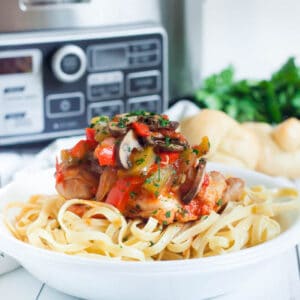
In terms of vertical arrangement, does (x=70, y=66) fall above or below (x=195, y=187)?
above

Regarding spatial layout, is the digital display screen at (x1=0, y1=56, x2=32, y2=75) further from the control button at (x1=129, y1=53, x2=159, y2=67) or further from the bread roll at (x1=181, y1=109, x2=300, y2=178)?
the bread roll at (x1=181, y1=109, x2=300, y2=178)

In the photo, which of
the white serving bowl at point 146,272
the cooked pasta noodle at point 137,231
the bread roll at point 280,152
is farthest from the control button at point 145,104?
the white serving bowl at point 146,272

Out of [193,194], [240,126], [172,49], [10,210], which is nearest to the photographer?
[193,194]

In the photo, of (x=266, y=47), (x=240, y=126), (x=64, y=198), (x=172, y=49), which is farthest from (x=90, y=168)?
(x=266, y=47)

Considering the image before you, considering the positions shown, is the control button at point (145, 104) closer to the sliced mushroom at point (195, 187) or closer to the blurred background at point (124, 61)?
the blurred background at point (124, 61)

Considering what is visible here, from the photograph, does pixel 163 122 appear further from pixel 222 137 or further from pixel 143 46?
pixel 143 46

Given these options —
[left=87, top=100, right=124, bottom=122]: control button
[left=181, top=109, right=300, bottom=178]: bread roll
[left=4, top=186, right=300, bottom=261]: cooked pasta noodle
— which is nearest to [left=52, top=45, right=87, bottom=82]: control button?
[left=87, top=100, right=124, bottom=122]: control button

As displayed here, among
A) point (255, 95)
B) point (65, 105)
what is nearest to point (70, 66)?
point (65, 105)

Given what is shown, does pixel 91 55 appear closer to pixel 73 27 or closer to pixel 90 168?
pixel 73 27
